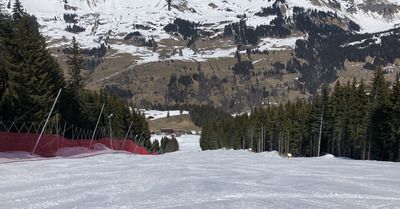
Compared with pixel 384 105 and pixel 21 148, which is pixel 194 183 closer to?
pixel 21 148

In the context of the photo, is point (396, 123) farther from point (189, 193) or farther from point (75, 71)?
point (75, 71)

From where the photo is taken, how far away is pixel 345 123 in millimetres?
53531

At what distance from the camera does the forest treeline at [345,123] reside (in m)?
41.1

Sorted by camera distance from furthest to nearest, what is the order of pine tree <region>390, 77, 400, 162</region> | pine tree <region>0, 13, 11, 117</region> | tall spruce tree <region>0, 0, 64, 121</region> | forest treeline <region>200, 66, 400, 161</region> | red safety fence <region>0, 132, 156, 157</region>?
1. forest treeline <region>200, 66, 400, 161</region>
2. pine tree <region>390, 77, 400, 162</region>
3. pine tree <region>0, 13, 11, 117</region>
4. tall spruce tree <region>0, 0, 64, 121</region>
5. red safety fence <region>0, 132, 156, 157</region>

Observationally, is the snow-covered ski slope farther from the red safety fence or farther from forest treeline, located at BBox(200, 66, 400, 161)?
forest treeline, located at BBox(200, 66, 400, 161)

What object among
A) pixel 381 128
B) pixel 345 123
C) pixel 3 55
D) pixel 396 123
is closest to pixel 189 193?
pixel 3 55

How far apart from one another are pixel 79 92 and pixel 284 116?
51298 mm

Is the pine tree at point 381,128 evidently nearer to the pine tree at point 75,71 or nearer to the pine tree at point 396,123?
the pine tree at point 396,123

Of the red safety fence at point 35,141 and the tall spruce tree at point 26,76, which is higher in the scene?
the tall spruce tree at point 26,76

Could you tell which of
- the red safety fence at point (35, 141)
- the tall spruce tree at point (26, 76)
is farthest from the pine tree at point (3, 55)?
the red safety fence at point (35, 141)

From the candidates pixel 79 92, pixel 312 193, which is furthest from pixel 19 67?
pixel 312 193

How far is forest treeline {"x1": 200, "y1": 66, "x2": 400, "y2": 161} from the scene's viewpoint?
4109 centimetres

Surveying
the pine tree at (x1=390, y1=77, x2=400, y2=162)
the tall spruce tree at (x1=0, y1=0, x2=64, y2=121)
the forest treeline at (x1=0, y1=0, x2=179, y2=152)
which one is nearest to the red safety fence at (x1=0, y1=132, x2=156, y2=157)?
the forest treeline at (x1=0, y1=0, x2=179, y2=152)

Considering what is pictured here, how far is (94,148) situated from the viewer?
3092 cm
